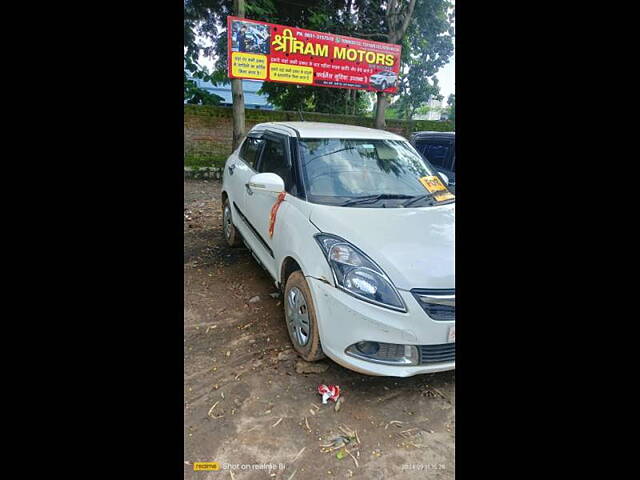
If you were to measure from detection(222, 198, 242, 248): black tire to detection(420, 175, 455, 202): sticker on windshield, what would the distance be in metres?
1.72

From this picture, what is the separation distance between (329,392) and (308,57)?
317 centimetres

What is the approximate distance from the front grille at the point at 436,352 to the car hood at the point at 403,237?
0.91 ft

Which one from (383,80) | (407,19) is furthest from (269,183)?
(383,80)

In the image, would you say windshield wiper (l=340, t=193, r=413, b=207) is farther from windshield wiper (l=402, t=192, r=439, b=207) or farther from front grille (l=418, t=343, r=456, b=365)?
front grille (l=418, t=343, r=456, b=365)

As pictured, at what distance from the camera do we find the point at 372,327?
5.12ft

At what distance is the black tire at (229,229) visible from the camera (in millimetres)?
3268

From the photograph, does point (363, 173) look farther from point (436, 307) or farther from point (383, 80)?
point (383, 80)

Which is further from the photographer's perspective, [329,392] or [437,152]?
[437,152]

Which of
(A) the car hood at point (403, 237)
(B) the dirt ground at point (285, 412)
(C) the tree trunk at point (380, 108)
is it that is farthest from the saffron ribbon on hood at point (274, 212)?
(C) the tree trunk at point (380, 108)

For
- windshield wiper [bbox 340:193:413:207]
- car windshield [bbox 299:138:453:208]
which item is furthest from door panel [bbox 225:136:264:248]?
windshield wiper [bbox 340:193:413:207]

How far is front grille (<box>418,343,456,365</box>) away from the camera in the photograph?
5.19 ft

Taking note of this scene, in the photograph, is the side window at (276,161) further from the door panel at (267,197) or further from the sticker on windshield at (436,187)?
the sticker on windshield at (436,187)
